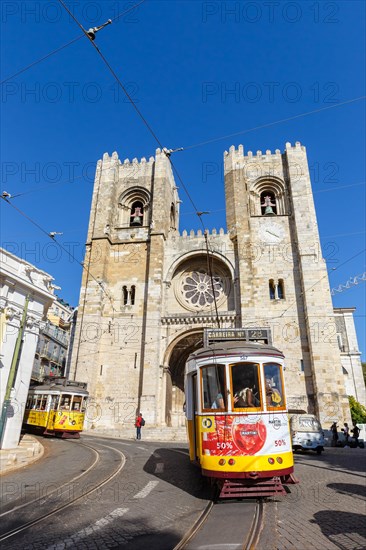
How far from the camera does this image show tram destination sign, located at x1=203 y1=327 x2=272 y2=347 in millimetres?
7562

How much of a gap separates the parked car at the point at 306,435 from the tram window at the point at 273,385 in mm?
8400

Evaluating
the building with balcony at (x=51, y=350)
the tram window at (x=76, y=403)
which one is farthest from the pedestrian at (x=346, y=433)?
the building with balcony at (x=51, y=350)

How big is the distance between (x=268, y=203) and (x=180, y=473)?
21.8 m

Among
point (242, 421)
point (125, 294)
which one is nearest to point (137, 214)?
point (125, 294)

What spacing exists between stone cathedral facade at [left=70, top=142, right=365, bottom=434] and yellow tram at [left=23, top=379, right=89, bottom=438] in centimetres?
375

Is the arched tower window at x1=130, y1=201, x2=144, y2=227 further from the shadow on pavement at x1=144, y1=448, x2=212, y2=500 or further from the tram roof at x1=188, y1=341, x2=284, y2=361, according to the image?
the tram roof at x1=188, y1=341, x2=284, y2=361

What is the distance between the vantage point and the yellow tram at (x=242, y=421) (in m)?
5.50

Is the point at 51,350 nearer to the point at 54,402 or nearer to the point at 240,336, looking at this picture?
the point at 54,402

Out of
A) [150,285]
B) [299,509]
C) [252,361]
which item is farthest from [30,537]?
[150,285]

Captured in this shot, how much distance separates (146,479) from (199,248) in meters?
19.2

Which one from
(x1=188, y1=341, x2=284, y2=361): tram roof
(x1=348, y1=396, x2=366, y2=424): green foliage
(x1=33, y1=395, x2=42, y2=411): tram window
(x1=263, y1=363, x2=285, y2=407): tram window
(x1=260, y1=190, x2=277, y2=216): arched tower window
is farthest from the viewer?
(x1=348, y1=396, x2=366, y2=424): green foliage

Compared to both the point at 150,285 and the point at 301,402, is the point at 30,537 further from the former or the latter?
the point at 150,285

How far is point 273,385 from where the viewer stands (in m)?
6.07

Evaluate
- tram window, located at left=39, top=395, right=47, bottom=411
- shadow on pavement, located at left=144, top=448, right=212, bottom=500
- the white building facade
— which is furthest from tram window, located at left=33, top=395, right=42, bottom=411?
shadow on pavement, located at left=144, top=448, right=212, bottom=500
